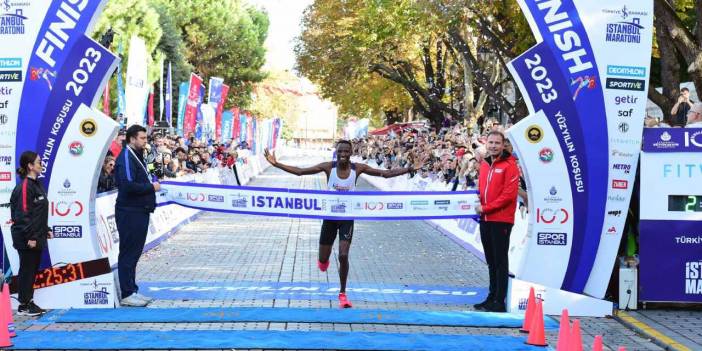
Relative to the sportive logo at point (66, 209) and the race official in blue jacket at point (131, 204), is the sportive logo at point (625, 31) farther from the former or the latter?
the sportive logo at point (66, 209)

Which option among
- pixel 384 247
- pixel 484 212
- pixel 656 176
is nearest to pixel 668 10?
pixel 384 247

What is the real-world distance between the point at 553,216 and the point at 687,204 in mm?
1509

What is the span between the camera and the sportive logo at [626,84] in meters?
11.3

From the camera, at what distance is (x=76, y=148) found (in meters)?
11.2

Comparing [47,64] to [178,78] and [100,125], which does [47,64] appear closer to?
[100,125]

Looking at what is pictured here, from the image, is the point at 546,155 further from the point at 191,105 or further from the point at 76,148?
the point at 191,105

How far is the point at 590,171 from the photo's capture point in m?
11.5

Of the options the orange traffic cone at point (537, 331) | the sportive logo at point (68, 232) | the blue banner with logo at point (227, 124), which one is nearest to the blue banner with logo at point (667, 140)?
the orange traffic cone at point (537, 331)

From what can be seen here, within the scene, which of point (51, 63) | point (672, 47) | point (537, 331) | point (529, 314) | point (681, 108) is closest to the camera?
point (537, 331)

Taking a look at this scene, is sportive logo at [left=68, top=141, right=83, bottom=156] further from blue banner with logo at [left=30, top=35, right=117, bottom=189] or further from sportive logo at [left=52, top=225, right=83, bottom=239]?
sportive logo at [left=52, top=225, right=83, bottom=239]

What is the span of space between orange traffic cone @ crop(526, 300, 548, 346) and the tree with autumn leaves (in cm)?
1710

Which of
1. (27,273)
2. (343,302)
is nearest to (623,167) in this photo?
(343,302)

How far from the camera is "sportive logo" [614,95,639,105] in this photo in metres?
11.4

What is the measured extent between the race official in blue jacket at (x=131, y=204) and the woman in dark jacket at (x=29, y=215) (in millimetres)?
788
